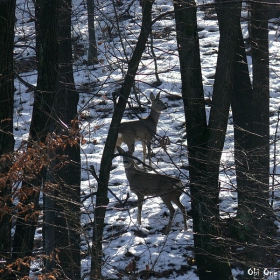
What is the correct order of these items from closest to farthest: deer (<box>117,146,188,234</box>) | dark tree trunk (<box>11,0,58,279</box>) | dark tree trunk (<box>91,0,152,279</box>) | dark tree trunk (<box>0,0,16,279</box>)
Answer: dark tree trunk (<box>0,0,16,279</box>) < dark tree trunk (<box>91,0,152,279</box>) < dark tree trunk (<box>11,0,58,279</box>) < deer (<box>117,146,188,234</box>)

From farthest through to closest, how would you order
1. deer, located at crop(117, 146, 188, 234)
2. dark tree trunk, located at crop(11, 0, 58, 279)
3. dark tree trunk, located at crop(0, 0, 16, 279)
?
1. deer, located at crop(117, 146, 188, 234)
2. dark tree trunk, located at crop(11, 0, 58, 279)
3. dark tree trunk, located at crop(0, 0, 16, 279)

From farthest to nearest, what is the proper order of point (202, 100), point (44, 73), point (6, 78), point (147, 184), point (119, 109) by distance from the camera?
1. point (147, 184)
2. point (202, 100)
3. point (44, 73)
4. point (119, 109)
5. point (6, 78)

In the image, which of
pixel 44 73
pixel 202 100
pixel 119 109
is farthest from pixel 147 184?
pixel 44 73

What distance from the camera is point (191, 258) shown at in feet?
32.1

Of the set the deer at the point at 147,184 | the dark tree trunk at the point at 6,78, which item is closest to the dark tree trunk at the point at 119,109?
the dark tree trunk at the point at 6,78

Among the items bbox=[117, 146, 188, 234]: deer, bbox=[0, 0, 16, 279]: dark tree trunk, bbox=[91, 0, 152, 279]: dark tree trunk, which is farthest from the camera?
bbox=[117, 146, 188, 234]: deer

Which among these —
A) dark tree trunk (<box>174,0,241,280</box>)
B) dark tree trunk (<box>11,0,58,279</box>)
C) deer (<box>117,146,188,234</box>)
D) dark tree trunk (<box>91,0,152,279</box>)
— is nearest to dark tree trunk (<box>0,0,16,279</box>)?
dark tree trunk (<box>11,0,58,279</box>)

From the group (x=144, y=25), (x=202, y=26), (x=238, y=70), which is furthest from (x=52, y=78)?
(x=202, y=26)

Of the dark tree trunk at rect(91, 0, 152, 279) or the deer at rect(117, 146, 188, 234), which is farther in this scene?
the deer at rect(117, 146, 188, 234)

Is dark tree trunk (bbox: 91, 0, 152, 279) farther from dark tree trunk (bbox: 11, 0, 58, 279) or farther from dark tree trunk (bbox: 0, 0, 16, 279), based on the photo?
dark tree trunk (bbox: 0, 0, 16, 279)

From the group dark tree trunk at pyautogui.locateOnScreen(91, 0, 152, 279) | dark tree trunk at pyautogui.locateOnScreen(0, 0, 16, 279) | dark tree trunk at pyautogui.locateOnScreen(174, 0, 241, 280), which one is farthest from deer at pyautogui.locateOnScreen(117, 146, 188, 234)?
dark tree trunk at pyautogui.locateOnScreen(0, 0, 16, 279)

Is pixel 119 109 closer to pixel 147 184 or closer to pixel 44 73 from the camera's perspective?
pixel 44 73

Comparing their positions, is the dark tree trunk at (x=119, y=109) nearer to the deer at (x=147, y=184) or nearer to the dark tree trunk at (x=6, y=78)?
the dark tree trunk at (x=6, y=78)

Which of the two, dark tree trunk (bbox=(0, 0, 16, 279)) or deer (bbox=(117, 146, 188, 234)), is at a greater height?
dark tree trunk (bbox=(0, 0, 16, 279))
